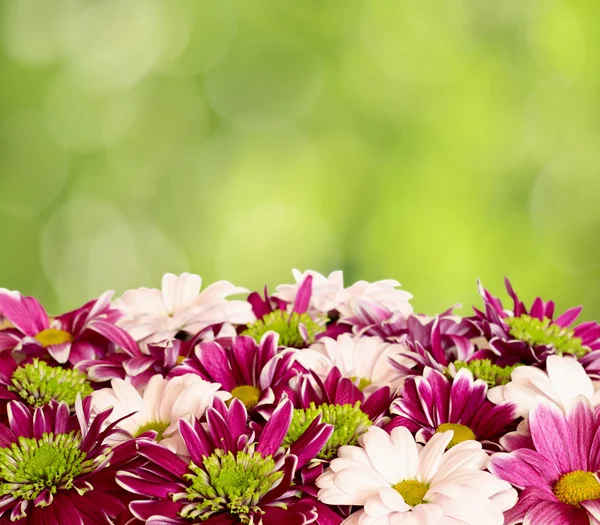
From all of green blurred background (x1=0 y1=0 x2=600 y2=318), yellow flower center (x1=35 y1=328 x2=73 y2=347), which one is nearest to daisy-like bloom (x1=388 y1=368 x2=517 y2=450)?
yellow flower center (x1=35 y1=328 x2=73 y2=347)

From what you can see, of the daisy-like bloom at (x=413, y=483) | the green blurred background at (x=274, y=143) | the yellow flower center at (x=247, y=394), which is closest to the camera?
the daisy-like bloom at (x=413, y=483)

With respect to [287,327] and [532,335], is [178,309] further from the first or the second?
[532,335]

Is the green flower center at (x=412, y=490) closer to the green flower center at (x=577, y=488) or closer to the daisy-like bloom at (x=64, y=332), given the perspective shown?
the green flower center at (x=577, y=488)

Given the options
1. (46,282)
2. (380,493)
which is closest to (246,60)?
(46,282)

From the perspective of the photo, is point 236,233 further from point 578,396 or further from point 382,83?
point 578,396

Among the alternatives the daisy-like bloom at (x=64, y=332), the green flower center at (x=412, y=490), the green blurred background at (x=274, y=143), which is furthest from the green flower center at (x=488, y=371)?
the green blurred background at (x=274, y=143)
